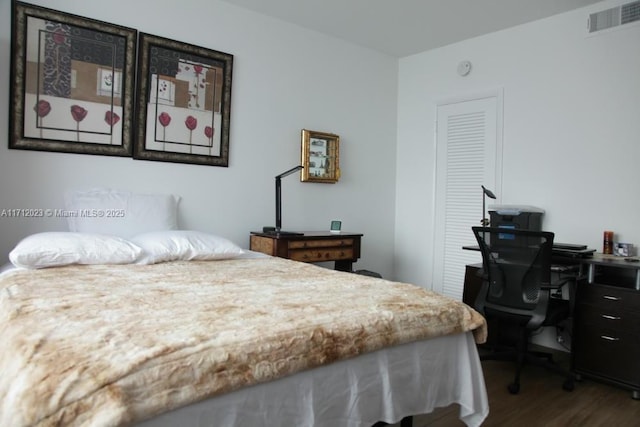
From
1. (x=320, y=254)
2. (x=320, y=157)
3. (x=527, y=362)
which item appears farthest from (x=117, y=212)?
(x=527, y=362)

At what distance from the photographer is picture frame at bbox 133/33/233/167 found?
3.11 m

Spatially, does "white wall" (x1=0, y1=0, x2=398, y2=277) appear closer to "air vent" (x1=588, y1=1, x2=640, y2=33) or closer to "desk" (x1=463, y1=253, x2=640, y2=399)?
"air vent" (x1=588, y1=1, x2=640, y2=33)

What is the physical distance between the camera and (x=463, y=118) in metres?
4.14

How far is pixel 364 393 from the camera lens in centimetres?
146

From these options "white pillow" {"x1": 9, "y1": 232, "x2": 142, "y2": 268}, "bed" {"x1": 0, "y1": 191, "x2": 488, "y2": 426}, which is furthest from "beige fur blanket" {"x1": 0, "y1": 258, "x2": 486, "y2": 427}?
"white pillow" {"x1": 9, "y1": 232, "x2": 142, "y2": 268}

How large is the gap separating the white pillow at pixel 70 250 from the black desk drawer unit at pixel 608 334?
2675 millimetres

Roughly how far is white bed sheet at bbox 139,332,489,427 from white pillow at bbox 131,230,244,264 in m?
1.51

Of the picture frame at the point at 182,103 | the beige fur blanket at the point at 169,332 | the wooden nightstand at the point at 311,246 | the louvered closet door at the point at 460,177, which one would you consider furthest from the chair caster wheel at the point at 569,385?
the picture frame at the point at 182,103

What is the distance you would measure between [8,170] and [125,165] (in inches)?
25.9

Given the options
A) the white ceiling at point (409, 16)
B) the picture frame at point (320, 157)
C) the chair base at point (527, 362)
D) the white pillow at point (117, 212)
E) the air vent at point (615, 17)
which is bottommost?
the chair base at point (527, 362)

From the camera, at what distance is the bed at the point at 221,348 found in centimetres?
100

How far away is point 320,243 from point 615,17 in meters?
2.66

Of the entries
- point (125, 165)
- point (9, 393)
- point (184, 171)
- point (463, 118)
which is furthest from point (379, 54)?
point (9, 393)

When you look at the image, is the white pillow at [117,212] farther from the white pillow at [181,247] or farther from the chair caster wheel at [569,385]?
the chair caster wheel at [569,385]
